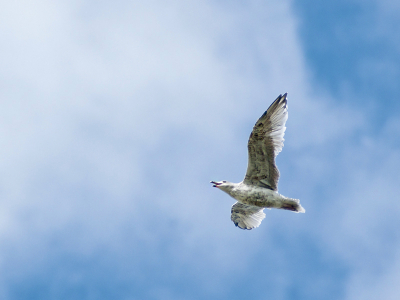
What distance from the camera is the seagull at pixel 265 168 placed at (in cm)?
2188

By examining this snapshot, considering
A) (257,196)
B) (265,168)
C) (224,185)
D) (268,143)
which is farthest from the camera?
(224,185)

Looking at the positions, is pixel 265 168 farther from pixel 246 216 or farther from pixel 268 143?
pixel 246 216

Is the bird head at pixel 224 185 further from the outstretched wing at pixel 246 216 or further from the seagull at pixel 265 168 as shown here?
the outstretched wing at pixel 246 216

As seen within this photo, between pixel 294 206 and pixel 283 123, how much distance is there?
3730mm

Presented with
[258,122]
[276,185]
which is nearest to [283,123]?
[258,122]

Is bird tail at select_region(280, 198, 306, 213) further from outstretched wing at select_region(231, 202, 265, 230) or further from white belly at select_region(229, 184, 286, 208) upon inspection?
outstretched wing at select_region(231, 202, 265, 230)

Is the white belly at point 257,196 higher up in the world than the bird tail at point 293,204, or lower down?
higher up

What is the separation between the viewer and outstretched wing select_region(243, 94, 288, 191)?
21875 millimetres

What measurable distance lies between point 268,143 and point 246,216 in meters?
4.97

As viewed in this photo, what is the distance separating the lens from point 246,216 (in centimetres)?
2516

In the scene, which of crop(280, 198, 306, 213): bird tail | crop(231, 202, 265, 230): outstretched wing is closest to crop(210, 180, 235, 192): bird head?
crop(231, 202, 265, 230): outstretched wing

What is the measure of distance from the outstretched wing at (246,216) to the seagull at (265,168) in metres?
1.99

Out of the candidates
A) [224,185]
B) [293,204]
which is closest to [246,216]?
[224,185]

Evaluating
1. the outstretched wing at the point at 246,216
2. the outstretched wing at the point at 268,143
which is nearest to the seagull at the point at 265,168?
Answer: the outstretched wing at the point at 268,143
